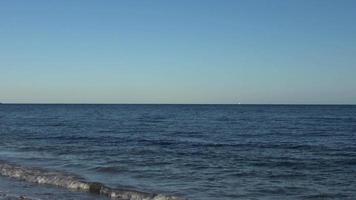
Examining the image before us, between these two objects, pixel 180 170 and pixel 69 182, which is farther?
pixel 180 170

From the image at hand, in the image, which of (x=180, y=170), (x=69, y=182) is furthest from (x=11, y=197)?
(x=180, y=170)

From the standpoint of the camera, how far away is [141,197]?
17781 mm

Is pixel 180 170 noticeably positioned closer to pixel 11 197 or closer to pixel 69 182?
pixel 69 182

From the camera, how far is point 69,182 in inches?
789

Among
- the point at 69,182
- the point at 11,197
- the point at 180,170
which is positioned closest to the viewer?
the point at 11,197

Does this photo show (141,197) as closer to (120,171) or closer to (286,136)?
(120,171)

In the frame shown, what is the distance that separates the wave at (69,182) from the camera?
58.8ft

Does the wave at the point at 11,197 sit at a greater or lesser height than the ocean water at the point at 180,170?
lesser

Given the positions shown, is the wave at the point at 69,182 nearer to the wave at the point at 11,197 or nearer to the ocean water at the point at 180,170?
the ocean water at the point at 180,170

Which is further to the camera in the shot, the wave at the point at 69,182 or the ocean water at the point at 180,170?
the ocean water at the point at 180,170

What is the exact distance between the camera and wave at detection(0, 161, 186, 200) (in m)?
17.9

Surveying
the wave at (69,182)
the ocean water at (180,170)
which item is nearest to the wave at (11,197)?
the ocean water at (180,170)

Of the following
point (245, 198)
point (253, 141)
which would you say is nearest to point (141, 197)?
point (245, 198)

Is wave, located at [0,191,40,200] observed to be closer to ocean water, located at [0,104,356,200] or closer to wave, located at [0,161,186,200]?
ocean water, located at [0,104,356,200]
